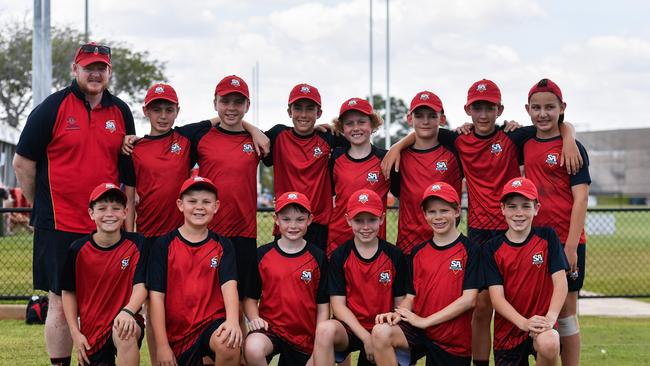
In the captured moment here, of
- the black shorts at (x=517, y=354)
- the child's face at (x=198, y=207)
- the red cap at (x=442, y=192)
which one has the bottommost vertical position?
the black shorts at (x=517, y=354)

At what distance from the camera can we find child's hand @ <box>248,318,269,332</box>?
547 centimetres

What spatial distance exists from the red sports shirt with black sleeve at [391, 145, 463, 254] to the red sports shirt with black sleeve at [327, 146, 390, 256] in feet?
0.47

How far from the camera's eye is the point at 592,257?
741 inches

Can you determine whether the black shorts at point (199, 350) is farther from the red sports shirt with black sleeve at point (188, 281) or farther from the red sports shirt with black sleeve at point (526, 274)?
the red sports shirt with black sleeve at point (526, 274)

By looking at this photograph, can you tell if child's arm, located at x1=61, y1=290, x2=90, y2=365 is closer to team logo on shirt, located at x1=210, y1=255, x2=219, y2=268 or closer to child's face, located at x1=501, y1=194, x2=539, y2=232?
team logo on shirt, located at x1=210, y1=255, x2=219, y2=268

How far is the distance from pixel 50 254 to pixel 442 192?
9.01ft

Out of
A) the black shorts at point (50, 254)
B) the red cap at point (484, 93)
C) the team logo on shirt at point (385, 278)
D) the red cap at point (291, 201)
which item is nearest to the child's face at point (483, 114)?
the red cap at point (484, 93)

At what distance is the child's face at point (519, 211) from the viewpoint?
559 centimetres

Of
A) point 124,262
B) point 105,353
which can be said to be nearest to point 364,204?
point 124,262

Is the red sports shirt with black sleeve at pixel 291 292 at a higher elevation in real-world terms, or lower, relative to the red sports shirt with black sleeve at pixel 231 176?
lower

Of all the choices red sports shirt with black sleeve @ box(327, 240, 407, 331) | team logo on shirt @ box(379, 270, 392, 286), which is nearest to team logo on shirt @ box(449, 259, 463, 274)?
red sports shirt with black sleeve @ box(327, 240, 407, 331)

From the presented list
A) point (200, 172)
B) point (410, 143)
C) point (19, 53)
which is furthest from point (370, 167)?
point (19, 53)

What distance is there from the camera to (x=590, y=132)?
84.6 metres

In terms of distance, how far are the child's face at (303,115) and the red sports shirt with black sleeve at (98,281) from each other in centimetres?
173
